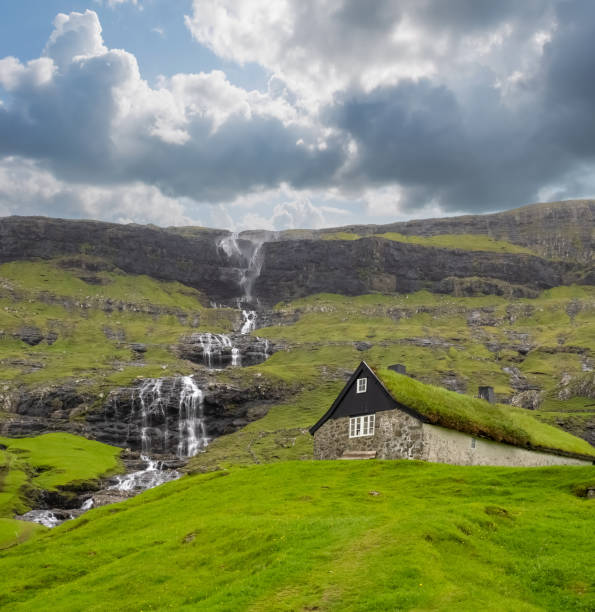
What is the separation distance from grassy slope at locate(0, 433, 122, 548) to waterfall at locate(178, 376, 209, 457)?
16.1 m

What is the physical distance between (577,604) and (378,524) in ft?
30.4

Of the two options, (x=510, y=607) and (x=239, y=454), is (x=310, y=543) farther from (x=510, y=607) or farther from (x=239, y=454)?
(x=239, y=454)

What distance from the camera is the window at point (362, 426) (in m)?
50.8

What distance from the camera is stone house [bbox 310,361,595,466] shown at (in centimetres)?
4719

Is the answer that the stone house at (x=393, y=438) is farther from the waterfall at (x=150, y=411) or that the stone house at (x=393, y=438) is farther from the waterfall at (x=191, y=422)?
the waterfall at (x=150, y=411)

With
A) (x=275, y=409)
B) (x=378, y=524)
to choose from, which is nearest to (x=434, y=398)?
(x=378, y=524)

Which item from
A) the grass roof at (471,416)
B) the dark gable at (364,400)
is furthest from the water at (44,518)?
the grass roof at (471,416)

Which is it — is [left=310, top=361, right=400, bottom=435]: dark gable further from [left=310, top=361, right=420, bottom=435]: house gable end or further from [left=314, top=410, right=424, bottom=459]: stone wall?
[left=314, top=410, right=424, bottom=459]: stone wall

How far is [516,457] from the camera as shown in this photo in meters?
50.9

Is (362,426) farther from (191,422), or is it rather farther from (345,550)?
(191,422)

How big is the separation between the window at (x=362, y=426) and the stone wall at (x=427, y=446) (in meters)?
0.41

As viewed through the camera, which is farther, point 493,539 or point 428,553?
point 493,539

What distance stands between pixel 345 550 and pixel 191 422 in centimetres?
13479

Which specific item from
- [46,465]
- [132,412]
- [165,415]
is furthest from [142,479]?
[132,412]
